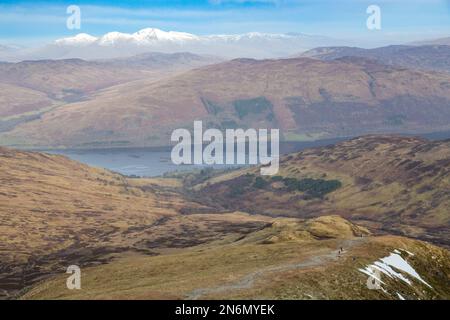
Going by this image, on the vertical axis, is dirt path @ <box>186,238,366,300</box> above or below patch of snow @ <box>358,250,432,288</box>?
above

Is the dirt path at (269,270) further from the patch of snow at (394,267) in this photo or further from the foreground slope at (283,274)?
the patch of snow at (394,267)

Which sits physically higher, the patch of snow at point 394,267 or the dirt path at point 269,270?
the dirt path at point 269,270

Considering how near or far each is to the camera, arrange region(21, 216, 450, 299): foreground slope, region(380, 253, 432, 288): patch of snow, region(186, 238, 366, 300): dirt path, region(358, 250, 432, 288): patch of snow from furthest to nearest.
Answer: region(380, 253, 432, 288): patch of snow
region(358, 250, 432, 288): patch of snow
region(21, 216, 450, 299): foreground slope
region(186, 238, 366, 300): dirt path

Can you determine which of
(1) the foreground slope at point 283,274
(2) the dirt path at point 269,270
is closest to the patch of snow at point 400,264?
(1) the foreground slope at point 283,274

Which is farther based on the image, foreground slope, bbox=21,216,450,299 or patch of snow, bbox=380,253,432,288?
patch of snow, bbox=380,253,432,288

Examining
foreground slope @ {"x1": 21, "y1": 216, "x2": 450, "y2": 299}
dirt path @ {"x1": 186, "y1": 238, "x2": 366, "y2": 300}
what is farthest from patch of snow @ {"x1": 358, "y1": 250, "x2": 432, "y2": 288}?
dirt path @ {"x1": 186, "y1": 238, "x2": 366, "y2": 300}

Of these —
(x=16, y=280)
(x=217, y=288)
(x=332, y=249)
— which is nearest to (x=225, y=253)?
(x=332, y=249)

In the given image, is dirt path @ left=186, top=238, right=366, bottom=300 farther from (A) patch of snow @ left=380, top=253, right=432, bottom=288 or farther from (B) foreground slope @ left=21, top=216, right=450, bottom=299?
(A) patch of snow @ left=380, top=253, right=432, bottom=288
